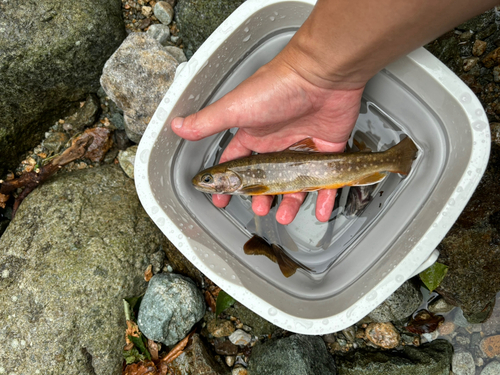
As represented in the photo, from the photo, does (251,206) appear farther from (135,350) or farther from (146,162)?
(135,350)

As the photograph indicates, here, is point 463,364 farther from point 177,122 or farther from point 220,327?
point 177,122

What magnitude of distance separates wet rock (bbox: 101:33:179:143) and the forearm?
127 centimetres

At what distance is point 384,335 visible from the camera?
314 cm

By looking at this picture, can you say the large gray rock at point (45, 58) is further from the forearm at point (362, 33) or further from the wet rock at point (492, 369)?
the wet rock at point (492, 369)

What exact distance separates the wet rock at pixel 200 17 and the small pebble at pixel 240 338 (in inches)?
109

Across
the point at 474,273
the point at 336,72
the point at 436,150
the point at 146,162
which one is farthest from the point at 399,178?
the point at 146,162

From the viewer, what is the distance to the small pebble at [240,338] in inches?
127

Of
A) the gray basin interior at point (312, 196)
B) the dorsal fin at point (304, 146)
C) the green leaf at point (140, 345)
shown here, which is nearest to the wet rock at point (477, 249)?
the gray basin interior at point (312, 196)

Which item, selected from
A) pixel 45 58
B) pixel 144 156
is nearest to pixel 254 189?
pixel 144 156

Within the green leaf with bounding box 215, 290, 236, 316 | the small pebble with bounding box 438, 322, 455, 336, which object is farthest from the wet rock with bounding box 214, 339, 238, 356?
the small pebble with bounding box 438, 322, 455, 336

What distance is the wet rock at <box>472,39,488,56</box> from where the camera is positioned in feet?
10.0

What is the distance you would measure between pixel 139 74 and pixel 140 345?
7.78ft

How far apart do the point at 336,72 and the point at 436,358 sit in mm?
2641

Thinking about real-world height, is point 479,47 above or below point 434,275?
above
